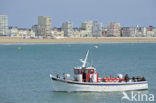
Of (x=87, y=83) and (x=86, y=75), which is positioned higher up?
(x=86, y=75)

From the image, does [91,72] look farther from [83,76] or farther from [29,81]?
[29,81]

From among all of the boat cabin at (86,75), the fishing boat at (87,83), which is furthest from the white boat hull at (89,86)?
the boat cabin at (86,75)

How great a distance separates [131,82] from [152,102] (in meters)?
4.25

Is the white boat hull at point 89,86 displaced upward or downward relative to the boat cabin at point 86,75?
downward

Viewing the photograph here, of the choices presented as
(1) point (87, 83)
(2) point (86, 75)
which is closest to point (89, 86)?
(1) point (87, 83)

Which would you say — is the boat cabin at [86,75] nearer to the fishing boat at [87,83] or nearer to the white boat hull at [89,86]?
the fishing boat at [87,83]

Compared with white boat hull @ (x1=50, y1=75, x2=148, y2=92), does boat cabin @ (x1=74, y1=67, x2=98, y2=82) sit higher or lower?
higher

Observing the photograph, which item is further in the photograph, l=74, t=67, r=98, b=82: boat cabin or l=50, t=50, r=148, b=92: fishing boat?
l=74, t=67, r=98, b=82: boat cabin

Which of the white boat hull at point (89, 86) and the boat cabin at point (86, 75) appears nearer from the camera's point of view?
the white boat hull at point (89, 86)

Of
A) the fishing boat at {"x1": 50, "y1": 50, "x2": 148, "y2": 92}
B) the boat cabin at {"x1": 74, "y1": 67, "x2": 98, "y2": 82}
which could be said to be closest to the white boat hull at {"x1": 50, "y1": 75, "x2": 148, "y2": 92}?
the fishing boat at {"x1": 50, "y1": 50, "x2": 148, "y2": 92}

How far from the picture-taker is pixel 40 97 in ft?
128

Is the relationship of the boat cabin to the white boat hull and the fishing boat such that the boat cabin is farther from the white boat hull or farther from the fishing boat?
the white boat hull

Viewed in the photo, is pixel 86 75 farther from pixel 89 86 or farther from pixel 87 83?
pixel 89 86

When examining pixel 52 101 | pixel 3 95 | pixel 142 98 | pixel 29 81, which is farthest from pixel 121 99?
pixel 29 81
